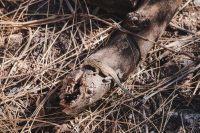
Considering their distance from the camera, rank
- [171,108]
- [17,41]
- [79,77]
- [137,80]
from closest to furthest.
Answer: [79,77], [171,108], [137,80], [17,41]

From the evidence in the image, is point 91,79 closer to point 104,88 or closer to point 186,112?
point 104,88

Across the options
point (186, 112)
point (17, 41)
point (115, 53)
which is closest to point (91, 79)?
point (115, 53)

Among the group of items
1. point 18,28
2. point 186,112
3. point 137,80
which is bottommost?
point 186,112

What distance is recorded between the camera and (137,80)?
79.6 inches

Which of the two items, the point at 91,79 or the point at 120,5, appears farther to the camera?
the point at 120,5

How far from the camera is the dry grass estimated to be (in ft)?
6.21

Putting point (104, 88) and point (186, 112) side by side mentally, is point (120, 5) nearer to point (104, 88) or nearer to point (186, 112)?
point (104, 88)

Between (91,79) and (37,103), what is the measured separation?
A: 1.18 feet

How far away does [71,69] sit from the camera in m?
2.05

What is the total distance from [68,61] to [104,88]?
35 cm

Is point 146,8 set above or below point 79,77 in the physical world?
above

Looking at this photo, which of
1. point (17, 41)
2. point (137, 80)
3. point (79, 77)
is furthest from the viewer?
point (17, 41)

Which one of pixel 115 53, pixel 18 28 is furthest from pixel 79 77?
pixel 18 28

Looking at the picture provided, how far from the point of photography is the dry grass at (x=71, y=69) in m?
1.89
